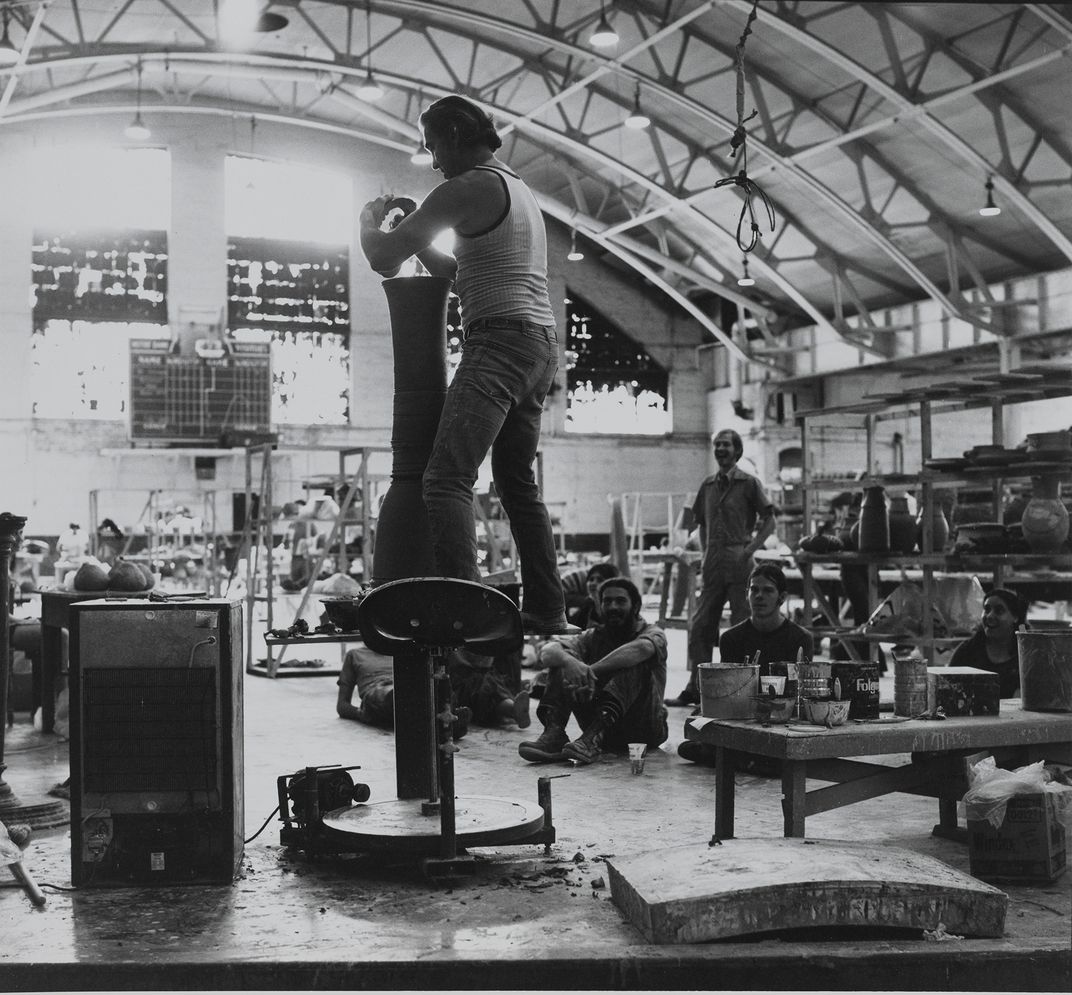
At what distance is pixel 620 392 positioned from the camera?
2552cm

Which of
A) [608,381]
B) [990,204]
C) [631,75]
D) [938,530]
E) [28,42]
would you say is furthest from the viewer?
[608,381]

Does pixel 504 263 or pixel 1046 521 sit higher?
pixel 504 263

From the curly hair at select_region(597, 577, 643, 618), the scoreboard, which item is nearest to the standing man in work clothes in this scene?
the curly hair at select_region(597, 577, 643, 618)

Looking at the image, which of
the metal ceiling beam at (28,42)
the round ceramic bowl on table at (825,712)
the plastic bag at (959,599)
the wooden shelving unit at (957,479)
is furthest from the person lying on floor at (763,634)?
the metal ceiling beam at (28,42)

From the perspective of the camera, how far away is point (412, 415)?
4367 millimetres

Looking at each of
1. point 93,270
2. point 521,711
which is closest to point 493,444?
point 521,711

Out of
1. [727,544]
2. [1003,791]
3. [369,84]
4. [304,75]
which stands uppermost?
[304,75]

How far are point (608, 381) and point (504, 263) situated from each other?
2134 centimetres

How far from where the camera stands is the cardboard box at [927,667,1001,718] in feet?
14.7

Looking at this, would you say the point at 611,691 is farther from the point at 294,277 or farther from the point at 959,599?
the point at 294,277

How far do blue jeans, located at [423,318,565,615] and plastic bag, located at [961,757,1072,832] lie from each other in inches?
56.2

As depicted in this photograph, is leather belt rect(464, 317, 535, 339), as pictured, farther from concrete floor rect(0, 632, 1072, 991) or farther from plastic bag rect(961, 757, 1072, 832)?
plastic bag rect(961, 757, 1072, 832)

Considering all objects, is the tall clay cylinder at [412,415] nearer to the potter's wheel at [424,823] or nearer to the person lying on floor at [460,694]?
the potter's wheel at [424,823]

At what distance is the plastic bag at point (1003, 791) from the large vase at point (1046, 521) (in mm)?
4473
